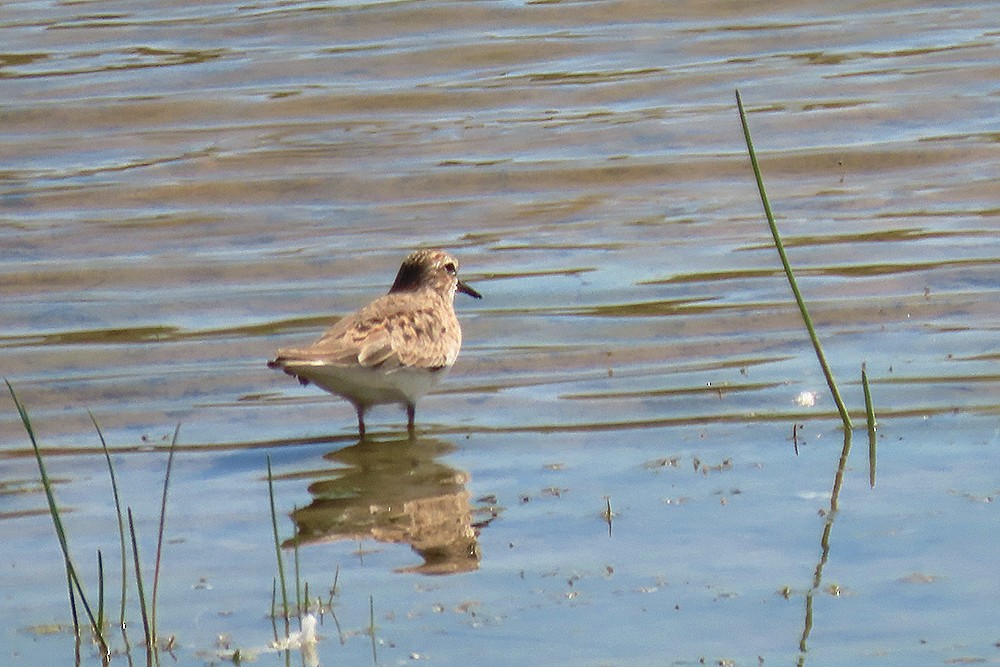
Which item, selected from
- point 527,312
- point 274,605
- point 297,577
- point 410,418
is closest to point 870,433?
point 410,418

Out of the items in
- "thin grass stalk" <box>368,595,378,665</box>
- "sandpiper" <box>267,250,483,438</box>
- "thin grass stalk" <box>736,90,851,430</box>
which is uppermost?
"thin grass stalk" <box>736,90,851,430</box>

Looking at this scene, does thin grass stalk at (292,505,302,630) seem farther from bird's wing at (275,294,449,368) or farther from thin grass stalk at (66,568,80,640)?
bird's wing at (275,294,449,368)

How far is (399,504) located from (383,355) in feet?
3.41

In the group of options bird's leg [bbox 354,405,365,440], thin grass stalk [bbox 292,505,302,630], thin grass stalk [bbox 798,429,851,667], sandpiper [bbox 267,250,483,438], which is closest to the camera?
thin grass stalk [bbox 292,505,302,630]

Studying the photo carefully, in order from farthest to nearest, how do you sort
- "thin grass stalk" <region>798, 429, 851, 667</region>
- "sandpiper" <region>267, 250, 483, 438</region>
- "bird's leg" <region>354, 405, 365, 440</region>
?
"bird's leg" <region>354, 405, 365, 440</region>
"sandpiper" <region>267, 250, 483, 438</region>
"thin grass stalk" <region>798, 429, 851, 667</region>

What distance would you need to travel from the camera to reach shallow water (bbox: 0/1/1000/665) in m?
5.23

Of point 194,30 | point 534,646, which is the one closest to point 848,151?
point 194,30

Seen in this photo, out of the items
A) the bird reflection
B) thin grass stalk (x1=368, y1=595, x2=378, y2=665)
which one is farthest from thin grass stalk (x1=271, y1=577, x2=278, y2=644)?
the bird reflection

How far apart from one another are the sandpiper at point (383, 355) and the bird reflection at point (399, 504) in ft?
0.66

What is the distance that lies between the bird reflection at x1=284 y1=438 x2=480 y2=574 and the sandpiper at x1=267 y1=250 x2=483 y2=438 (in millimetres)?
200

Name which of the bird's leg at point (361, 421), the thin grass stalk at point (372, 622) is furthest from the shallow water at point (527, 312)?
the bird's leg at point (361, 421)

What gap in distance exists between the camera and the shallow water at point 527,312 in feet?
17.1

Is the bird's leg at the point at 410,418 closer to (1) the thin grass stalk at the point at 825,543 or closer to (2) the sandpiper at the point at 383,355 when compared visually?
(2) the sandpiper at the point at 383,355

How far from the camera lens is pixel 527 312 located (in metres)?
8.74
